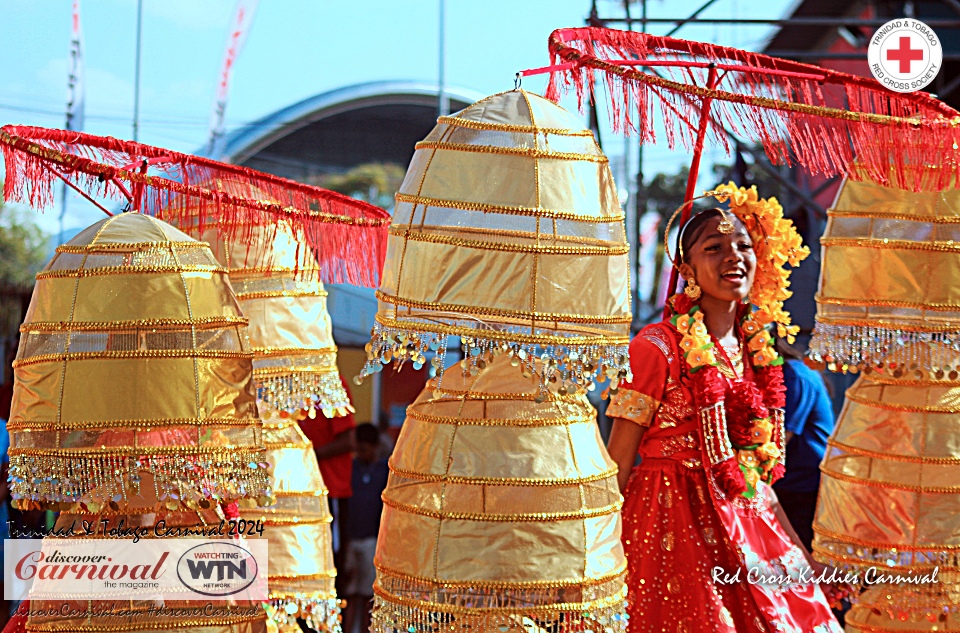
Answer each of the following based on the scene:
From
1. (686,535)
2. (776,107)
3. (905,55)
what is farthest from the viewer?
(905,55)

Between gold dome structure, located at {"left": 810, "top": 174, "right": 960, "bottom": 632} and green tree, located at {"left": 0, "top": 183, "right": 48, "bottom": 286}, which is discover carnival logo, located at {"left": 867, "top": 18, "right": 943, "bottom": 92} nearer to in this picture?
gold dome structure, located at {"left": 810, "top": 174, "right": 960, "bottom": 632}

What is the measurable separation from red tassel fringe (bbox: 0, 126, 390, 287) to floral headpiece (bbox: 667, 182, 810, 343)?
1.17 metres

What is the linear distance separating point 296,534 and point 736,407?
1.42 meters

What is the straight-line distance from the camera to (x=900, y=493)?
12.9 ft

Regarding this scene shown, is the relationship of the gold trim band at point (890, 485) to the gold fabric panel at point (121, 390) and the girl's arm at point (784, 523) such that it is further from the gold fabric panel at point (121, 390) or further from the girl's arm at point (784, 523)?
the gold fabric panel at point (121, 390)

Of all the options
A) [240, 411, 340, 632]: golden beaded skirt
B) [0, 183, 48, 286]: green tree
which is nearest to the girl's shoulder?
[240, 411, 340, 632]: golden beaded skirt

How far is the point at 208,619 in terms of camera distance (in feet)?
8.46

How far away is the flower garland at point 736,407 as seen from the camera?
3.48 metres

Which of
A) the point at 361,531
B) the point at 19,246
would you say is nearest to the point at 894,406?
the point at 361,531

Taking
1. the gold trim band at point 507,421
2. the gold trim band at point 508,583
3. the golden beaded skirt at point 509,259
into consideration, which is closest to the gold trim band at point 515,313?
the golden beaded skirt at point 509,259

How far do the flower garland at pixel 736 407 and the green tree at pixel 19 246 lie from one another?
21.4 ft

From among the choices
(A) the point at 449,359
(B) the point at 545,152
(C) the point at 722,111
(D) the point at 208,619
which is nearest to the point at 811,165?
(C) the point at 722,111

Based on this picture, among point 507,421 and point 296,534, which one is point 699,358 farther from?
point 296,534

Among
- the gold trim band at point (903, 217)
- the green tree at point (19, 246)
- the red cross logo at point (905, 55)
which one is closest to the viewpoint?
the gold trim band at point (903, 217)
